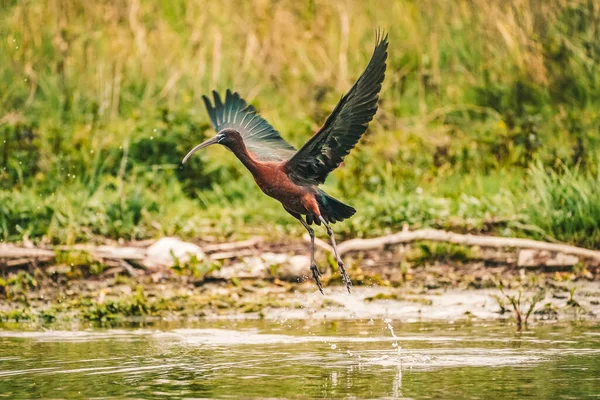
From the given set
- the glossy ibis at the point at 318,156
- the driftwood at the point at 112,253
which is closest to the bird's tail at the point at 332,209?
the glossy ibis at the point at 318,156

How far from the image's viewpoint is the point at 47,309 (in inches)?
312

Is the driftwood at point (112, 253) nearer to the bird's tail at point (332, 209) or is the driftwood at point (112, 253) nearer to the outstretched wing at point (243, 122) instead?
the outstretched wing at point (243, 122)

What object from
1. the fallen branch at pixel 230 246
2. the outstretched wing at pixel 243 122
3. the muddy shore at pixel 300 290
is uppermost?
the outstretched wing at pixel 243 122

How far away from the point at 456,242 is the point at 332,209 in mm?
1803

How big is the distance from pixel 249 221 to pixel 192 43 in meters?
3.91

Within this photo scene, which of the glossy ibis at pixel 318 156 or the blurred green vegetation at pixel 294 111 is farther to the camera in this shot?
the blurred green vegetation at pixel 294 111

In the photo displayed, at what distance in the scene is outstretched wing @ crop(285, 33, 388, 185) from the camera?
6117 millimetres

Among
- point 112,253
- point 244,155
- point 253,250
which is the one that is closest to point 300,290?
point 253,250

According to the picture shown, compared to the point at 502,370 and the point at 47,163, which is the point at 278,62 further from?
the point at 502,370

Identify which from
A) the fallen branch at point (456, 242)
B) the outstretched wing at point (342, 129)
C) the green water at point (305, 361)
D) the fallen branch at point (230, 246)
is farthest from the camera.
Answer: the fallen branch at point (230, 246)

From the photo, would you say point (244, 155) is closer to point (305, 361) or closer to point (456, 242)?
point (305, 361)

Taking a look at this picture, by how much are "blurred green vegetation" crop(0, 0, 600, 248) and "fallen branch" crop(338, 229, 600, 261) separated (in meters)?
0.36

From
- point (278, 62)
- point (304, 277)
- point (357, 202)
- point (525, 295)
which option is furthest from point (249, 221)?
point (278, 62)

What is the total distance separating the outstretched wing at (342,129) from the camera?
20.1 feet
